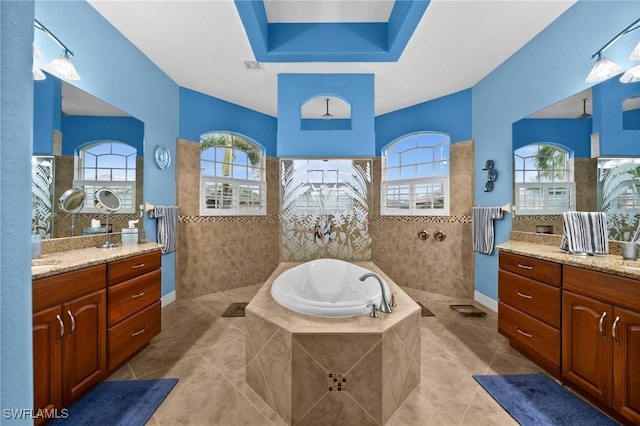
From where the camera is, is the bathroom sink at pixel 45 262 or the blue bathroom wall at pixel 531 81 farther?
the blue bathroom wall at pixel 531 81

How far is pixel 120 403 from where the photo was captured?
151 centimetres

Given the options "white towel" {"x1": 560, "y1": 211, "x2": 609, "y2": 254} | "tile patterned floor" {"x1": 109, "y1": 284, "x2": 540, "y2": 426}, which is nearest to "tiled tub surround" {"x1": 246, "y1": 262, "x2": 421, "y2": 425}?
"tile patterned floor" {"x1": 109, "y1": 284, "x2": 540, "y2": 426}

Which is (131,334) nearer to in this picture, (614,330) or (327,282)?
(327,282)

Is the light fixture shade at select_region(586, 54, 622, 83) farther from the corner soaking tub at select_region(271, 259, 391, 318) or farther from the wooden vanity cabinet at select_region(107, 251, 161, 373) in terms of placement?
the wooden vanity cabinet at select_region(107, 251, 161, 373)

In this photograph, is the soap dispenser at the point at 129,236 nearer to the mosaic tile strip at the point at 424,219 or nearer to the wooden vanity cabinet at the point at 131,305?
the wooden vanity cabinet at the point at 131,305

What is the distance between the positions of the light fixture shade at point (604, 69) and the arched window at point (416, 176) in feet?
5.46

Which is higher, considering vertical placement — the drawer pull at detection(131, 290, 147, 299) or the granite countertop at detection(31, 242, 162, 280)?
the granite countertop at detection(31, 242, 162, 280)

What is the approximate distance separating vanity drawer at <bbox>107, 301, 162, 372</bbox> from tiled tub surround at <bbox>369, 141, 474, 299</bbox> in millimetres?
2919

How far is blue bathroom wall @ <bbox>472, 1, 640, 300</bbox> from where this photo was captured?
181 cm

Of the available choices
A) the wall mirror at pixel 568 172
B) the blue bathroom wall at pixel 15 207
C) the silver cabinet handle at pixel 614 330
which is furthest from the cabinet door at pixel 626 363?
the blue bathroom wall at pixel 15 207

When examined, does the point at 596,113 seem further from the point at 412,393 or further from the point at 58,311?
the point at 58,311

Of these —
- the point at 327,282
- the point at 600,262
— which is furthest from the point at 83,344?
the point at 600,262

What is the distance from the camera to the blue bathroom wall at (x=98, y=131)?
1.87 meters

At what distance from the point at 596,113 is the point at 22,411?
335 cm
